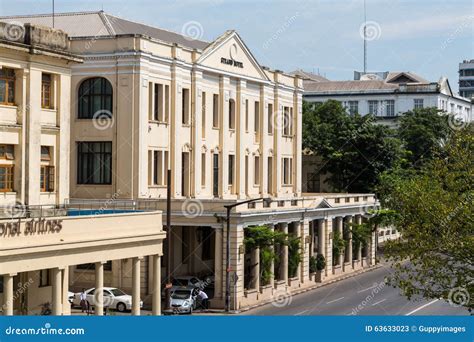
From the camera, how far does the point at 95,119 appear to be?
198 feet

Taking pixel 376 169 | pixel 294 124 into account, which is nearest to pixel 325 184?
pixel 376 169

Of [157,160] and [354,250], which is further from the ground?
[157,160]

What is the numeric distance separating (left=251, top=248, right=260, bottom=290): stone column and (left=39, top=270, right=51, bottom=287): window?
19903 mm

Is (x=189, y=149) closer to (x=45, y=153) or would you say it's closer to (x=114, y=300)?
(x=114, y=300)

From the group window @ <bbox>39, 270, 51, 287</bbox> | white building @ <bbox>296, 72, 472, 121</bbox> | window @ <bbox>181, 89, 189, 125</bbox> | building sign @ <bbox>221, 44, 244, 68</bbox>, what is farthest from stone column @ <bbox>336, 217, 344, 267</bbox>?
white building @ <bbox>296, 72, 472, 121</bbox>

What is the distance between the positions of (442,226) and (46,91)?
1706cm

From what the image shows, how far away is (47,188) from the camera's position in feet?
143

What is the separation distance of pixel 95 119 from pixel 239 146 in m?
14.1

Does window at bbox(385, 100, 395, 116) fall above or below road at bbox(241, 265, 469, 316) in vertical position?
above

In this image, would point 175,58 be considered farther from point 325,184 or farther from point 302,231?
point 325,184

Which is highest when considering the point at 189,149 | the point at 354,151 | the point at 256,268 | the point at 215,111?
the point at 215,111

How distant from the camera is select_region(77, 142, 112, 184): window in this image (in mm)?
60812

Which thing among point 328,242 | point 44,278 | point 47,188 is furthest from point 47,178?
point 328,242

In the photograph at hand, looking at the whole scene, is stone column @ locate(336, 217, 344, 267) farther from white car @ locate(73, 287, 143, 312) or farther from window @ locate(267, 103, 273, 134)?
white car @ locate(73, 287, 143, 312)
